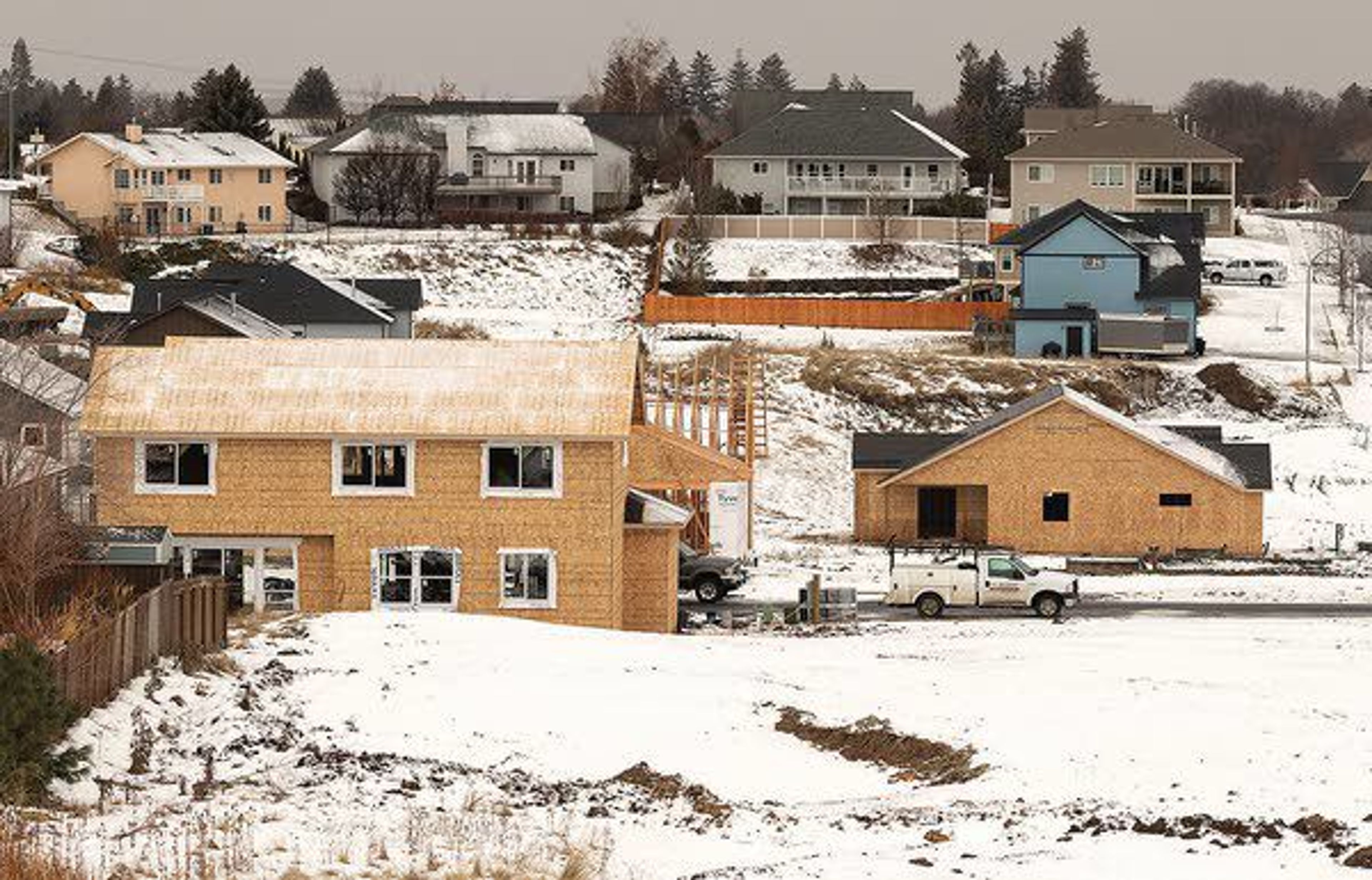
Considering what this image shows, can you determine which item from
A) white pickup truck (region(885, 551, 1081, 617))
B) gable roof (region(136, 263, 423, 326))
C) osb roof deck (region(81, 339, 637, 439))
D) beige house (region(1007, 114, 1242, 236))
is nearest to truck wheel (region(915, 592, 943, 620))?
white pickup truck (region(885, 551, 1081, 617))

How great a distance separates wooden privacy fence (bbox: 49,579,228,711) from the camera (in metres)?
28.8

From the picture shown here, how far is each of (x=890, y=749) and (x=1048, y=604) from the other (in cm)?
1776

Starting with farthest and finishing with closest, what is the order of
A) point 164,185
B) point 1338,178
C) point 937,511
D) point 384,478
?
1. point 1338,178
2. point 164,185
3. point 937,511
4. point 384,478

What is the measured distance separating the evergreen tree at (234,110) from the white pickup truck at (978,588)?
280 feet

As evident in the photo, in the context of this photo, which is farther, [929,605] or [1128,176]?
[1128,176]

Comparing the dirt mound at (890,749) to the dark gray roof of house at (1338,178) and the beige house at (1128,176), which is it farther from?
the dark gray roof of house at (1338,178)

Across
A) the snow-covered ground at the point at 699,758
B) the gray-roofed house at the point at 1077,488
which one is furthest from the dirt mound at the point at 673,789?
the gray-roofed house at the point at 1077,488

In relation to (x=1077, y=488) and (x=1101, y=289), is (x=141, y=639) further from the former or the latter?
(x=1101, y=289)

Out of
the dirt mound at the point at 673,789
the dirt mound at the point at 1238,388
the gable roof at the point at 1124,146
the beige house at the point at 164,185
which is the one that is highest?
Result: the gable roof at the point at 1124,146

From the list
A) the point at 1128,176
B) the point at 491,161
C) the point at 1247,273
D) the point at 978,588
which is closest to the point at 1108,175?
the point at 1128,176

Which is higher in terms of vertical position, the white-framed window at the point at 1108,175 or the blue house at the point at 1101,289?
the white-framed window at the point at 1108,175

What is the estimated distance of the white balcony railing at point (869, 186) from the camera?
402 feet

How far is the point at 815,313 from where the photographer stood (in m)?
100

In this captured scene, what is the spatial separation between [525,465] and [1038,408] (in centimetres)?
1957
